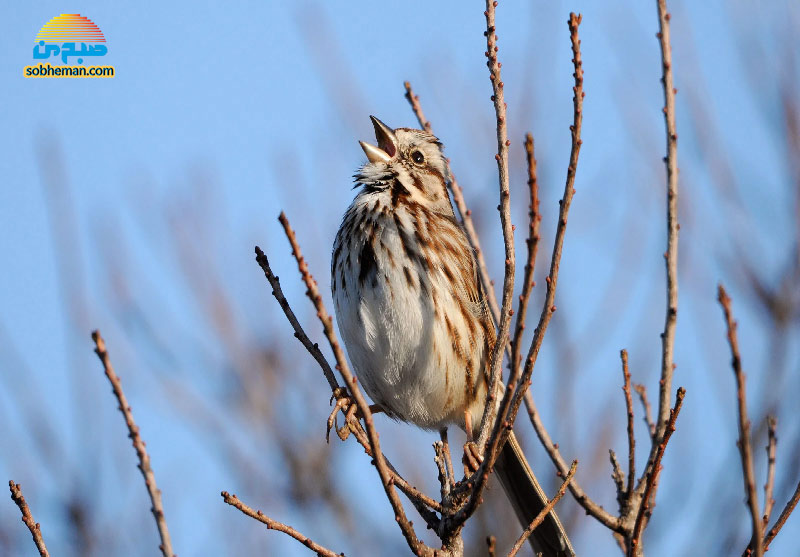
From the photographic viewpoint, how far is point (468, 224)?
4.05 m

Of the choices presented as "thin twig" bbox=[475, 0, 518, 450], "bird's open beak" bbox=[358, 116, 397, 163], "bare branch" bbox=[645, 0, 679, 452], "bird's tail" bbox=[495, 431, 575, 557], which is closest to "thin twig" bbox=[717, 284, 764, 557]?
"thin twig" bbox=[475, 0, 518, 450]

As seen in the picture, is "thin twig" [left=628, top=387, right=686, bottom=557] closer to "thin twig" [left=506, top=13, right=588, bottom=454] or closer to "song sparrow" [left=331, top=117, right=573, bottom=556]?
"thin twig" [left=506, top=13, right=588, bottom=454]

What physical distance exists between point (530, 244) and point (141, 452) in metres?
1.19

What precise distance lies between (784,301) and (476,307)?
1.45 metres

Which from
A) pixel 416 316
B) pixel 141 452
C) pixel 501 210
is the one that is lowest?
pixel 141 452

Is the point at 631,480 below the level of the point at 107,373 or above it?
below

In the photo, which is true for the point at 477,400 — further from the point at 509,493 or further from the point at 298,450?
the point at 298,450

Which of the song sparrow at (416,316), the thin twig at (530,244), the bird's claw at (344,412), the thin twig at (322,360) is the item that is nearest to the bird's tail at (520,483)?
the song sparrow at (416,316)

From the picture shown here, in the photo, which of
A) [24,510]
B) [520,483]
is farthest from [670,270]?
[24,510]

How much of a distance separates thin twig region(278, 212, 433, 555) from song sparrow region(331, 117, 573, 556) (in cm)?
147

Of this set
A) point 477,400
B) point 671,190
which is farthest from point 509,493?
point 671,190

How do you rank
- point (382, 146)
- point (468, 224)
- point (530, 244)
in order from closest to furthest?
point (530, 244)
point (468, 224)
point (382, 146)

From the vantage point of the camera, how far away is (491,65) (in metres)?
3.32

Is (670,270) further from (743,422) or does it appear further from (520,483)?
(520,483)
